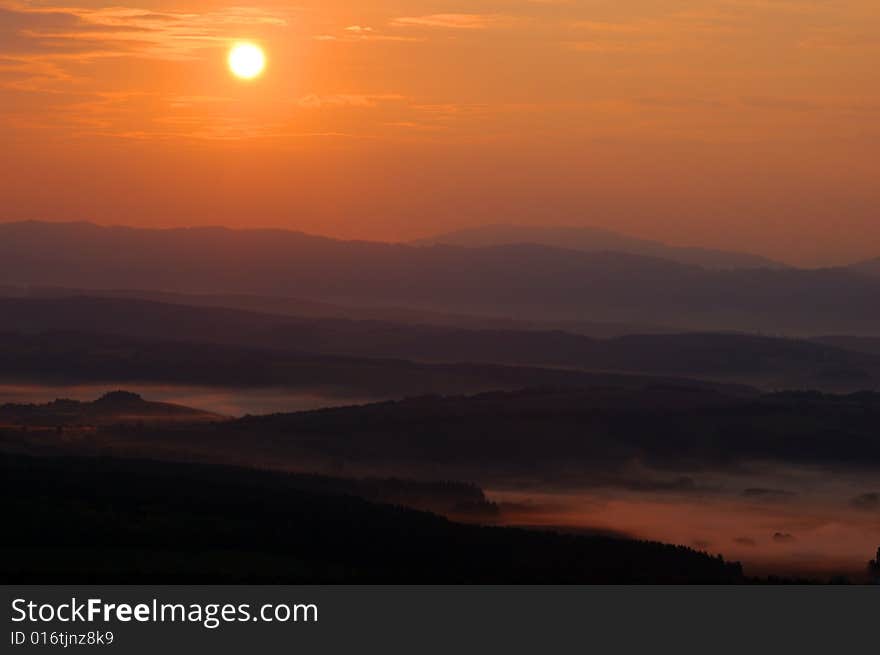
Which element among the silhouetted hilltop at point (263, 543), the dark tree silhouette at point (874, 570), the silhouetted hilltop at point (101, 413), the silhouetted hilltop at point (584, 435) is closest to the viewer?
the silhouetted hilltop at point (263, 543)

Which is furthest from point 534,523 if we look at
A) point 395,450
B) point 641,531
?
point 395,450

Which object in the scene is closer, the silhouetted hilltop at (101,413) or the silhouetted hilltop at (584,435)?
the silhouetted hilltop at (584,435)

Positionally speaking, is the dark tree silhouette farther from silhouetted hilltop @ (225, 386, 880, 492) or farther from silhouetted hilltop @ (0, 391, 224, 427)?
silhouetted hilltop @ (0, 391, 224, 427)

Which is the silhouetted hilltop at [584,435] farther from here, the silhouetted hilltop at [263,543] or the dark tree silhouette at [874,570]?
the silhouetted hilltop at [263,543]

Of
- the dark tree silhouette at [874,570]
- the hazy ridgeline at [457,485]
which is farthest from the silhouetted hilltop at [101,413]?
the dark tree silhouette at [874,570]

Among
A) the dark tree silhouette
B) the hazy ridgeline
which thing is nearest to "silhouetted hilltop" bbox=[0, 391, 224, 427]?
the hazy ridgeline

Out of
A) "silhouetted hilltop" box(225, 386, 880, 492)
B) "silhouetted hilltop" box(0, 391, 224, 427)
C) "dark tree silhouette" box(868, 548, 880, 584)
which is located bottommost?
"dark tree silhouette" box(868, 548, 880, 584)

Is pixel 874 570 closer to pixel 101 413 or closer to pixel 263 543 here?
pixel 263 543

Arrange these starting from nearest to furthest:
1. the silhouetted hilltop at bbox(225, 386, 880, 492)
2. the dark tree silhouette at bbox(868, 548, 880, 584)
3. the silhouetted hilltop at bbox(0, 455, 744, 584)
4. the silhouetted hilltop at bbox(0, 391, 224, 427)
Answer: the silhouetted hilltop at bbox(0, 455, 744, 584) < the dark tree silhouette at bbox(868, 548, 880, 584) < the silhouetted hilltop at bbox(225, 386, 880, 492) < the silhouetted hilltop at bbox(0, 391, 224, 427)
